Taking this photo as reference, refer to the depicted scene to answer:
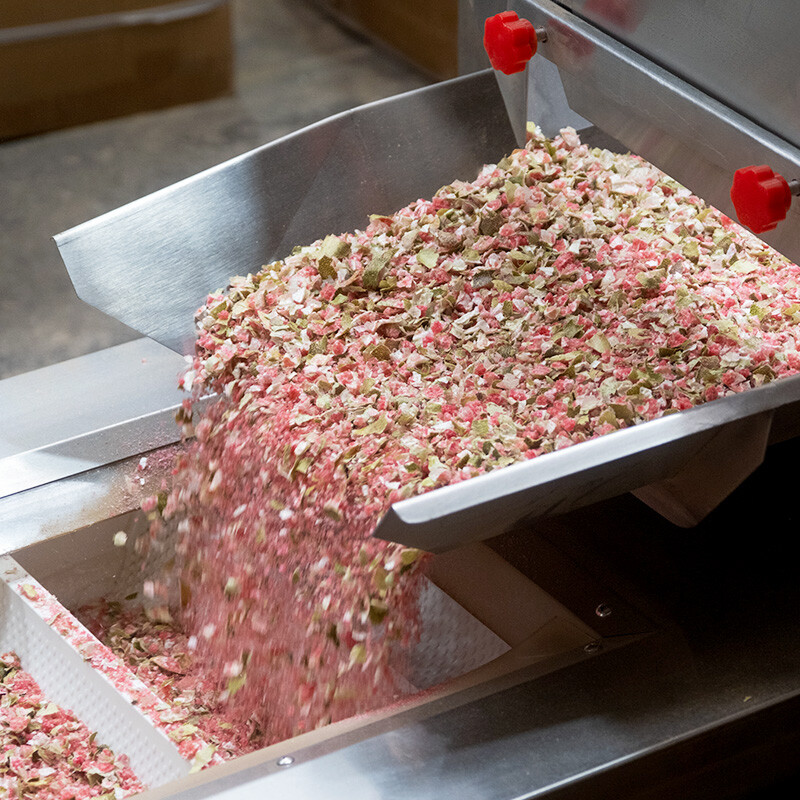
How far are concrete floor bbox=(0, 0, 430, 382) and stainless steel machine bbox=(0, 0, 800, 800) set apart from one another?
1619mm

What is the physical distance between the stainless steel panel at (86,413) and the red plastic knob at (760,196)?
0.98m

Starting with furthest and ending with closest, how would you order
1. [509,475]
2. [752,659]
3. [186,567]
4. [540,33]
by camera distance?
1. [186,567]
2. [540,33]
3. [752,659]
4. [509,475]

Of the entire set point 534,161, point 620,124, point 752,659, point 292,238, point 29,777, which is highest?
point 620,124

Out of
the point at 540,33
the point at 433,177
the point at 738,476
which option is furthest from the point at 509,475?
the point at 433,177

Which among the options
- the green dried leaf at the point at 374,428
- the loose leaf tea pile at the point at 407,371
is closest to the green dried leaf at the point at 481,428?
the loose leaf tea pile at the point at 407,371

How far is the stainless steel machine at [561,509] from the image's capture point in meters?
1.13

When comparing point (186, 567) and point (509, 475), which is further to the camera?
point (186, 567)

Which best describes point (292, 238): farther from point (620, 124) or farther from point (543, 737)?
point (543, 737)

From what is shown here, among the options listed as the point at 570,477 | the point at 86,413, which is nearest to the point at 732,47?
the point at 570,477

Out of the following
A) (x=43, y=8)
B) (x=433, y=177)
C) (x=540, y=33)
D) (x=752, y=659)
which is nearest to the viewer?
(x=752, y=659)

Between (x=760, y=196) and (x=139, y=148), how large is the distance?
3172mm

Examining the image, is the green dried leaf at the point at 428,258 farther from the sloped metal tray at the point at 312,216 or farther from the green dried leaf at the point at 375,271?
the sloped metal tray at the point at 312,216

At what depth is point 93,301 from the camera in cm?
164

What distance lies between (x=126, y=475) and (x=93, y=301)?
0.28 metres
